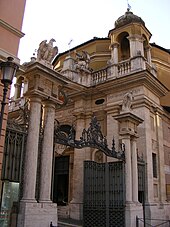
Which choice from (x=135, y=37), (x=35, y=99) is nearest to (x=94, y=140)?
(x=35, y=99)

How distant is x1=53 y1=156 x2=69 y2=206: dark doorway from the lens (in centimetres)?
1681

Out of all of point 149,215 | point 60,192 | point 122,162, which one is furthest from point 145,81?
point 60,192

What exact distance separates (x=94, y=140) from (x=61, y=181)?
24.2ft

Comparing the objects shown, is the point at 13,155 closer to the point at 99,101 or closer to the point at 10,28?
the point at 10,28

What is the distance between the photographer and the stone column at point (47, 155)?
843 cm

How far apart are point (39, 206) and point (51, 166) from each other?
131cm

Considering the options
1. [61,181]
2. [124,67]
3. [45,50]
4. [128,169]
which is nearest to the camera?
[45,50]

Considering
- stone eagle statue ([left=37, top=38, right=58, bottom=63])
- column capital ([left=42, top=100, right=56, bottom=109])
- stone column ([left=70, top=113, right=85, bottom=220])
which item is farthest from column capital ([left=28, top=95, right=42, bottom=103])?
stone column ([left=70, top=113, right=85, bottom=220])

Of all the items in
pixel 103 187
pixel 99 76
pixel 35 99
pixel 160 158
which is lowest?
pixel 103 187

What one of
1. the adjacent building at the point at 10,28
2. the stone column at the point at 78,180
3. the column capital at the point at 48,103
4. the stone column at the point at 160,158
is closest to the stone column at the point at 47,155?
the column capital at the point at 48,103

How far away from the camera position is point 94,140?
10.9 metres

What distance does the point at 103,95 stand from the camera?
1717cm

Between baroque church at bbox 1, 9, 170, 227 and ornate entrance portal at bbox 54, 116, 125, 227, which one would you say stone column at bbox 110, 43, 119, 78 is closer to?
baroque church at bbox 1, 9, 170, 227

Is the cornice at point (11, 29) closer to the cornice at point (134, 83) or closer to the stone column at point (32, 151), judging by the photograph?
the stone column at point (32, 151)
